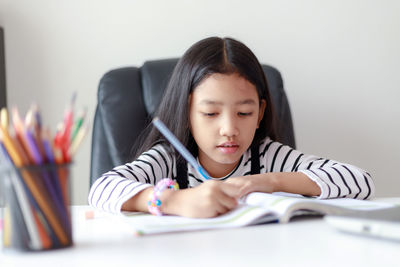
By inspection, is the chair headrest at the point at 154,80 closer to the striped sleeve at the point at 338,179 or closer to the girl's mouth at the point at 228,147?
the girl's mouth at the point at 228,147

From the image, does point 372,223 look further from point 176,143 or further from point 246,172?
point 246,172

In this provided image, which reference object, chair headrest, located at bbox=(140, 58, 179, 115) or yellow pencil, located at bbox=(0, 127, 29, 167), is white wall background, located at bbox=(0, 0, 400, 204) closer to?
chair headrest, located at bbox=(140, 58, 179, 115)

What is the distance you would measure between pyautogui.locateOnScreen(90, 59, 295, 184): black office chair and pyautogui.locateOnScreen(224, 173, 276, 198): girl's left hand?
0.54 metres

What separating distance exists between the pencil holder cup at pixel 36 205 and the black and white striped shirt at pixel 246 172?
0.35 meters

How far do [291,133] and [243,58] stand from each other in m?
0.38

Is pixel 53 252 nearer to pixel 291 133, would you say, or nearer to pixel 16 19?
pixel 291 133

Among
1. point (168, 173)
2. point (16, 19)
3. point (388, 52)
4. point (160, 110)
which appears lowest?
point (168, 173)

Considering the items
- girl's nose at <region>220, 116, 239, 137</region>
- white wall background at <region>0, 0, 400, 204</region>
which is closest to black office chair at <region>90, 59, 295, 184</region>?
white wall background at <region>0, 0, 400, 204</region>

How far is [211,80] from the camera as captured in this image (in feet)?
4.26

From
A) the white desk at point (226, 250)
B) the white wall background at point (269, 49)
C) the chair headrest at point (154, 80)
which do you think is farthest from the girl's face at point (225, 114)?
the white wall background at point (269, 49)

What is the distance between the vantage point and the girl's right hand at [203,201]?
0.86 m

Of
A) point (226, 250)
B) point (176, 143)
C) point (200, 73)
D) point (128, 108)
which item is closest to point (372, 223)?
point (226, 250)

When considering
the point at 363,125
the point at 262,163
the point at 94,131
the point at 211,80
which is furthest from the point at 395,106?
the point at 94,131

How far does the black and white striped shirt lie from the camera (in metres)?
1.04
